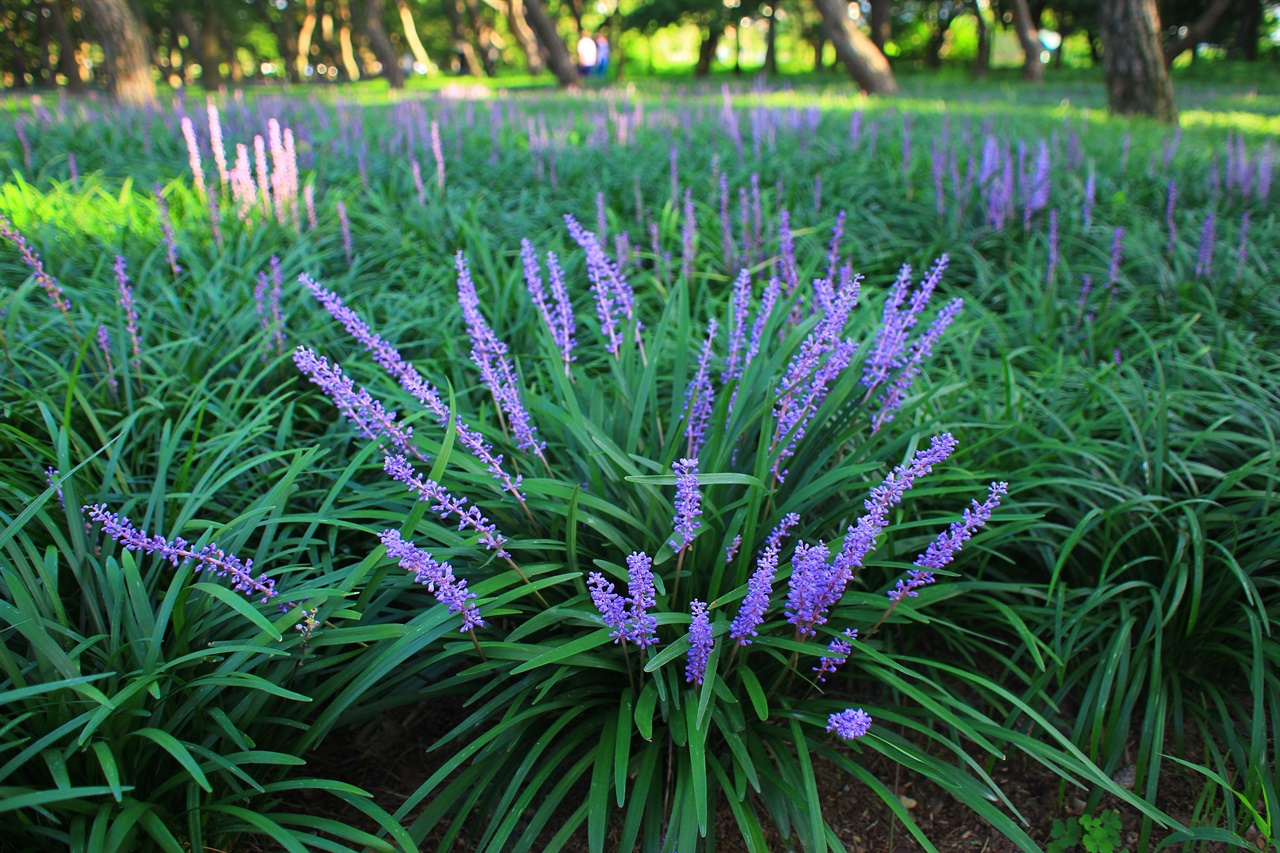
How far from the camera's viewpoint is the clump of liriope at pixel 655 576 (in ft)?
4.85

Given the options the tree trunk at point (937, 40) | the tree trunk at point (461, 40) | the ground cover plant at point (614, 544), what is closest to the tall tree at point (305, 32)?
the tree trunk at point (461, 40)

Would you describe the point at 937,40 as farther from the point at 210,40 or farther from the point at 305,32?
the point at 210,40

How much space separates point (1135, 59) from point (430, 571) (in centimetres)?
1013

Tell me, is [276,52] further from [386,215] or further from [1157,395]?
[1157,395]

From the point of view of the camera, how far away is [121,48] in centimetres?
934

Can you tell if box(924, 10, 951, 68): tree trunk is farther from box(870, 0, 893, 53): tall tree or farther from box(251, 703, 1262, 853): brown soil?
box(251, 703, 1262, 853): brown soil

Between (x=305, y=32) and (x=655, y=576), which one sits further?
(x=305, y=32)

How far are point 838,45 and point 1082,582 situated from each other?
42.5ft

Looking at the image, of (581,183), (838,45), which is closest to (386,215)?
(581,183)

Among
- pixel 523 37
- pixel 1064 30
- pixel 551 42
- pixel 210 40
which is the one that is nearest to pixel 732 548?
pixel 551 42

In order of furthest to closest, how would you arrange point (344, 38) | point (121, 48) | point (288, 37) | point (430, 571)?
point (288, 37), point (344, 38), point (121, 48), point (430, 571)

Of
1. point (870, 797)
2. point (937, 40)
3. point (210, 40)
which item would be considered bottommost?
point (870, 797)

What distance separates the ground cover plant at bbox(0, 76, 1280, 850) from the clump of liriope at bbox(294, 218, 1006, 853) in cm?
1

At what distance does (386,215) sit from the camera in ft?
14.8
